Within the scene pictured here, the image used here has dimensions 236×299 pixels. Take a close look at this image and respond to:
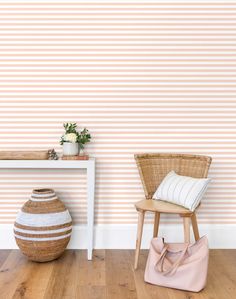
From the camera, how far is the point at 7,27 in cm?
296

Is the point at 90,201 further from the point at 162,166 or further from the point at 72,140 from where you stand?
the point at 162,166

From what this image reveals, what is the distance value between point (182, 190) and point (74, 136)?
85cm

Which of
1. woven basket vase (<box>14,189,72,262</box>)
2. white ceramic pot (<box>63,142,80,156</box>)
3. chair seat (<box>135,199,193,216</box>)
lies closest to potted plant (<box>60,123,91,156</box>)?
white ceramic pot (<box>63,142,80,156</box>)

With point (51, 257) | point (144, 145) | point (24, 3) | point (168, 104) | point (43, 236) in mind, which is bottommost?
point (51, 257)

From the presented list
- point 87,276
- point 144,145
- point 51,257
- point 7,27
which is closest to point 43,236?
point 51,257

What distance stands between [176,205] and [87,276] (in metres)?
0.73

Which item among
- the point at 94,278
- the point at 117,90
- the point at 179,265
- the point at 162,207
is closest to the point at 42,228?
the point at 94,278

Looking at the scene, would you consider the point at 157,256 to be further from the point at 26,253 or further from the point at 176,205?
the point at 26,253

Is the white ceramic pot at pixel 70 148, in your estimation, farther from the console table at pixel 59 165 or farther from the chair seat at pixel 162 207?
the chair seat at pixel 162 207

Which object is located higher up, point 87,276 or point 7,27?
point 7,27

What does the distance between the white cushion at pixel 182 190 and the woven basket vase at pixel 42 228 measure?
0.68m

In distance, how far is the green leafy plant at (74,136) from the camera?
2844 millimetres

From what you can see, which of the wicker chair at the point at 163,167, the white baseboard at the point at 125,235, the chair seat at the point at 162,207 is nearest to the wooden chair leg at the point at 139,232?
the chair seat at the point at 162,207

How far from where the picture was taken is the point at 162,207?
2.55 metres
